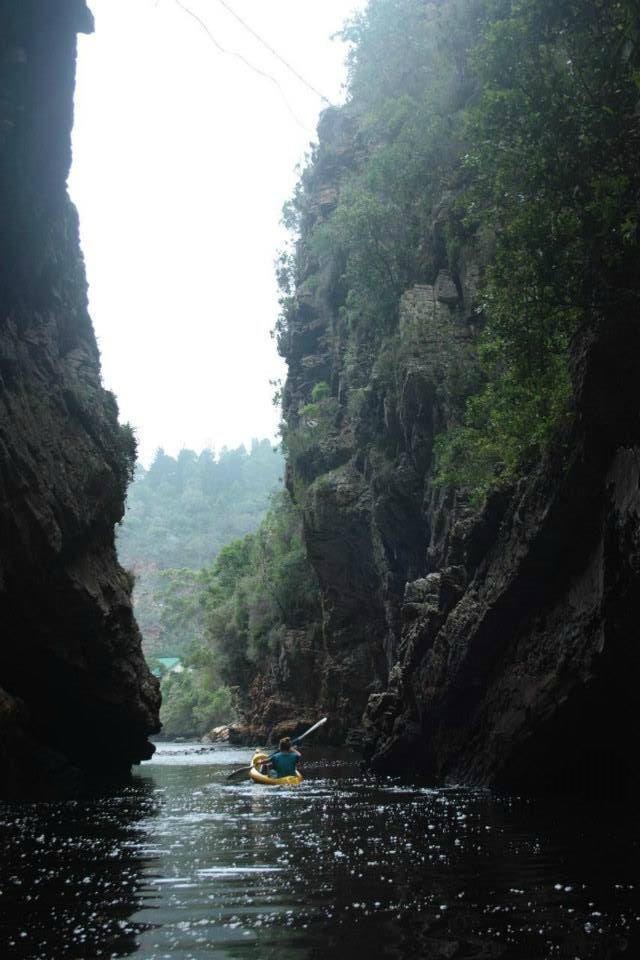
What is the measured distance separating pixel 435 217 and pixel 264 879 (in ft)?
85.5

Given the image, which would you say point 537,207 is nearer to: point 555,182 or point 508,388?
point 555,182

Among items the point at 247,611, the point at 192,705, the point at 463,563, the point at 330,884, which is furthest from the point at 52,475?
the point at 192,705

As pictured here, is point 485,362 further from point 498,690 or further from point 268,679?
point 268,679

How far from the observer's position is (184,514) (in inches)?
5285

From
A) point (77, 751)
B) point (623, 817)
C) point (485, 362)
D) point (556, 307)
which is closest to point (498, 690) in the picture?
point (623, 817)

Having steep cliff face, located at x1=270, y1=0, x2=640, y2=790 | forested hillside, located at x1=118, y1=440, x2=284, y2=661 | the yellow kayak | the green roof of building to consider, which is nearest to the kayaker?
the yellow kayak

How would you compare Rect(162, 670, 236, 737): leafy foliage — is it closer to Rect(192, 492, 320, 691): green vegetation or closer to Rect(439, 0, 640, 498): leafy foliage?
Rect(192, 492, 320, 691): green vegetation

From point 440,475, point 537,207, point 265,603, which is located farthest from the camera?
point 265,603

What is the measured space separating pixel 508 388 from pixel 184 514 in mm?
122282

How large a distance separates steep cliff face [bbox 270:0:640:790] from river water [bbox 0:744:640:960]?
97.5 inches

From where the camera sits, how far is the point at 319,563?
124 ft

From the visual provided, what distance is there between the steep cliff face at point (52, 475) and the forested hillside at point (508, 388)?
24.5 ft

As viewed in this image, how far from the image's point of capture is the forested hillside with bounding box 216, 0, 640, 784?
11.1 m

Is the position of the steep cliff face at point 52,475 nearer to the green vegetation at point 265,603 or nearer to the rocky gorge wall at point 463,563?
the rocky gorge wall at point 463,563
